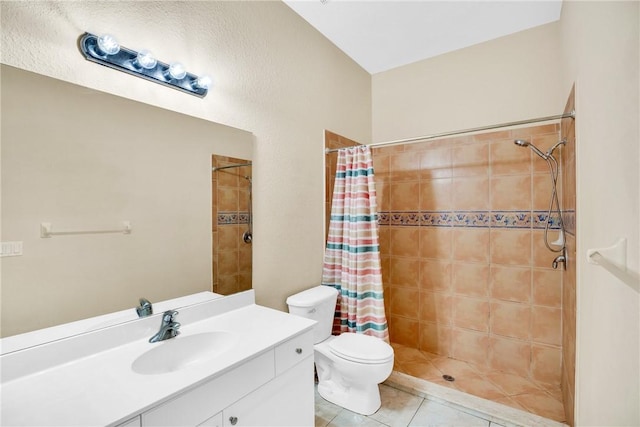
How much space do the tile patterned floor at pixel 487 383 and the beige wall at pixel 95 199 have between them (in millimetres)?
1857

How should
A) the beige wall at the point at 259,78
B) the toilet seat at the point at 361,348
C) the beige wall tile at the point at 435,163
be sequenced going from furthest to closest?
the beige wall tile at the point at 435,163 → the toilet seat at the point at 361,348 → the beige wall at the point at 259,78

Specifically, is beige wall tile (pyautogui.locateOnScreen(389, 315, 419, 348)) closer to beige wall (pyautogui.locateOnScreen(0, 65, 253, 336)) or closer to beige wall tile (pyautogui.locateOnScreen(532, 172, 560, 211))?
beige wall tile (pyautogui.locateOnScreen(532, 172, 560, 211))

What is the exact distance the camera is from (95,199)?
3.90 feet

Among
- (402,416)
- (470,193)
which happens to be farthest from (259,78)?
(402,416)

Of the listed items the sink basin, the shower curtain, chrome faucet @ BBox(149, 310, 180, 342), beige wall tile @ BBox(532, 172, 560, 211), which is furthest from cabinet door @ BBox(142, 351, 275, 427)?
beige wall tile @ BBox(532, 172, 560, 211)

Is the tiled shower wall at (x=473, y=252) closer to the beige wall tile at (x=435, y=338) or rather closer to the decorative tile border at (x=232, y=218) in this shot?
the beige wall tile at (x=435, y=338)

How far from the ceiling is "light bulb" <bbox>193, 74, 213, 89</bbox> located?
1.00 m

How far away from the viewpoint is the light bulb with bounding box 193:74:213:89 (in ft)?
4.91

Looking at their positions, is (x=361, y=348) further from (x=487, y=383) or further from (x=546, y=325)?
(x=546, y=325)

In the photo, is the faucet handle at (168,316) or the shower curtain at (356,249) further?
the shower curtain at (356,249)

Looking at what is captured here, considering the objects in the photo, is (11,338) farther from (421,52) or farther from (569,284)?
(421,52)

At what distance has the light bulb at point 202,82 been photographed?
150 centimetres

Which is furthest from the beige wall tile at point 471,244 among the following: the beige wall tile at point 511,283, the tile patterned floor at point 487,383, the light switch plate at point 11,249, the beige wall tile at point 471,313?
the light switch plate at point 11,249

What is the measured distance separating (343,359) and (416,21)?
2.44 meters
